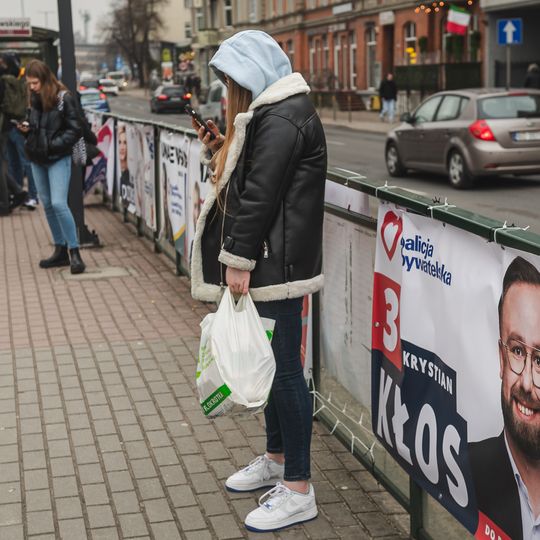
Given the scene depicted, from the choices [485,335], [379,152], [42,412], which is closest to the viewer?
[485,335]

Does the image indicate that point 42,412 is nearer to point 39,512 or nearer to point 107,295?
point 39,512

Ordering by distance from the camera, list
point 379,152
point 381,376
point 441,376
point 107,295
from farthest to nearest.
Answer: point 379,152 → point 107,295 → point 381,376 → point 441,376

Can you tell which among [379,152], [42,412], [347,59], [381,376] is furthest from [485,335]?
[347,59]

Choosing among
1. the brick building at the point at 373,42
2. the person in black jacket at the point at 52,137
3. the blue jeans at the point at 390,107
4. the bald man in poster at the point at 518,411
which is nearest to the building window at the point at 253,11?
the brick building at the point at 373,42

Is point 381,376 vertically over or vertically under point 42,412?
over

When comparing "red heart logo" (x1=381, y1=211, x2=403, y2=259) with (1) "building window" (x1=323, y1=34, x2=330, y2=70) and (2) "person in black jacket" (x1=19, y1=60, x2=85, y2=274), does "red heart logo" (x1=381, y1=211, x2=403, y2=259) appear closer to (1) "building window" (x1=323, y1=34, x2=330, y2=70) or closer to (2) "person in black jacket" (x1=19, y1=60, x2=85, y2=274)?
(2) "person in black jacket" (x1=19, y1=60, x2=85, y2=274)

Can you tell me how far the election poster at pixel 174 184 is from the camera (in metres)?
8.44

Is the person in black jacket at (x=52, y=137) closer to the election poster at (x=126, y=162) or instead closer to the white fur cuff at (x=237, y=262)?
the election poster at (x=126, y=162)

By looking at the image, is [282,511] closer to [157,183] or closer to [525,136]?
[157,183]

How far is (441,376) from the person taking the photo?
343 centimetres

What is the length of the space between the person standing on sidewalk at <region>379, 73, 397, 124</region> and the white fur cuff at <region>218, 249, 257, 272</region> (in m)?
34.5

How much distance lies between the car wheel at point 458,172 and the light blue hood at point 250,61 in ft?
41.5

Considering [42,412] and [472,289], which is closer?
[472,289]

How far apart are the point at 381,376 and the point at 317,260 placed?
513 millimetres
